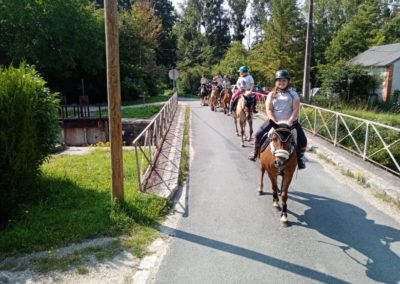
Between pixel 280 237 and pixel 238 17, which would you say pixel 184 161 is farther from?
pixel 238 17

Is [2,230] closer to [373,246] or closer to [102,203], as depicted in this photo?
[102,203]

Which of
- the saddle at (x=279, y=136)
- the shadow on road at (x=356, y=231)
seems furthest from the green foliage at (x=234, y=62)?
the shadow on road at (x=356, y=231)

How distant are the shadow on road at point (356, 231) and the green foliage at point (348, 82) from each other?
24123 mm

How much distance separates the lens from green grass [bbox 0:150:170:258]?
541 cm

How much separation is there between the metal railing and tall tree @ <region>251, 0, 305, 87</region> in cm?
2391

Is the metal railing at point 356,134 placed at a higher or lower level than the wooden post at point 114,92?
lower

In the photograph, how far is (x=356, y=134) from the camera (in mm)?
12133

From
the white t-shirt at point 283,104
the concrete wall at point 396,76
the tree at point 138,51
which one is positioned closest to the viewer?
the white t-shirt at point 283,104

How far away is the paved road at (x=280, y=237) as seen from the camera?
4691mm

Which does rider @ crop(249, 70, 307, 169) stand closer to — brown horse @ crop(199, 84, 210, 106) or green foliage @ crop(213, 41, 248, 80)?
brown horse @ crop(199, 84, 210, 106)

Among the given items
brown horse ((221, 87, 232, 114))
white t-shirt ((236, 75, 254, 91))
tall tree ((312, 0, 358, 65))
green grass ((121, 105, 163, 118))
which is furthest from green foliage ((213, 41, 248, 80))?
white t-shirt ((236, 75, 254, 91))

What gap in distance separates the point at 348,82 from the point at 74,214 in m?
28.5

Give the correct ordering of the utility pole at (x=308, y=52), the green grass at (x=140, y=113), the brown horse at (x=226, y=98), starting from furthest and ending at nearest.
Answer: the green grass at (x=140, y=113)
the brown horse at (x=226, y=98)
the utility pole at (x=308, y=52)

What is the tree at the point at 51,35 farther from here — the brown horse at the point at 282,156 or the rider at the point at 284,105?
the brown horse at the point at 282,156
